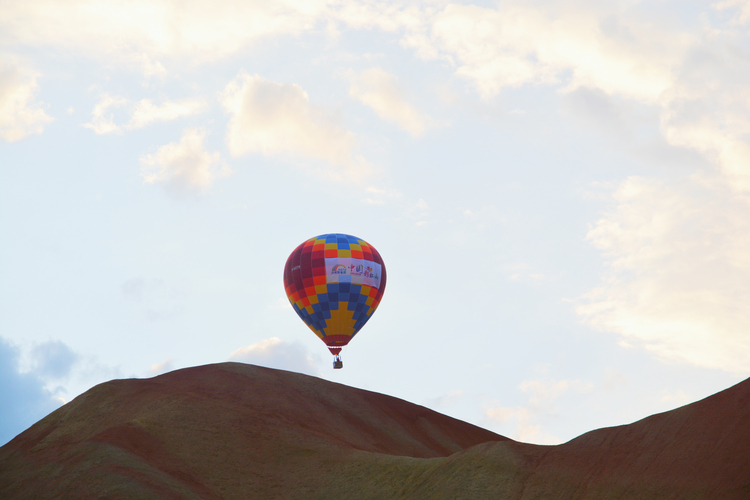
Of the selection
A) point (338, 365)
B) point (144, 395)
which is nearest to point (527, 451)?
point (338, 365)

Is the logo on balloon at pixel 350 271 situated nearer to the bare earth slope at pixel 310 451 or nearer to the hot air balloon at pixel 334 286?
the hot air balloon at pixel 334 286

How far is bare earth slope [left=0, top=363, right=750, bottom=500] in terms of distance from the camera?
123 ft

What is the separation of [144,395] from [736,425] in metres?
44.3

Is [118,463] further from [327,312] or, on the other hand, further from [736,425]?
[736,425]

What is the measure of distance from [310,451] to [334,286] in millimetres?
12854

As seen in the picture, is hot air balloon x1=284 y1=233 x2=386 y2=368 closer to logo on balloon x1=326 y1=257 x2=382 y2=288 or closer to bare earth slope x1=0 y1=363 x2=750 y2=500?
logo on balloon x1=326 y1=257 x2=382 y2=288

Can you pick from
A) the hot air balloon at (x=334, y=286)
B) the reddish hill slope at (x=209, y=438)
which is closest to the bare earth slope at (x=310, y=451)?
the reddish hill slope at (x=209, y=438)

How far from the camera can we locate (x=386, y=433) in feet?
216

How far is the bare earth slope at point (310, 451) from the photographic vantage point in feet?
123

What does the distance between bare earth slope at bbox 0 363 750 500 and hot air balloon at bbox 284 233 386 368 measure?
26.9 ft

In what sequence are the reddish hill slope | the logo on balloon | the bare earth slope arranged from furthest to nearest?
1. the logo on balloon
2. the reddish hill slope
3. the bare earth slope

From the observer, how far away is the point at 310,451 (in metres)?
53.7

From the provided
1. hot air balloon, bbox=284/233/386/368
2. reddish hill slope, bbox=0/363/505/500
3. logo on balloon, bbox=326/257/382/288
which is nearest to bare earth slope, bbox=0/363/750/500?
reddish hill slope, bbox=0/363/505/500

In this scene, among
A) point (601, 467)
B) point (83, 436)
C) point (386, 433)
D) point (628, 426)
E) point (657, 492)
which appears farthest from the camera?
point (386, 433)
